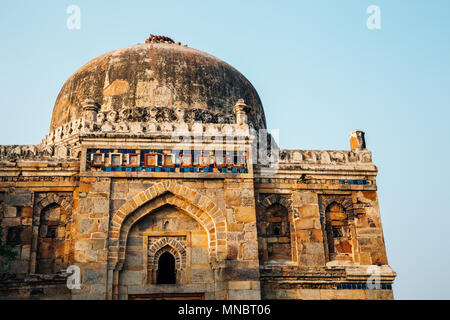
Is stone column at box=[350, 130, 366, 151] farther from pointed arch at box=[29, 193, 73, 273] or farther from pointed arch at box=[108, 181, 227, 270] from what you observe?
pointed arch at box=[29, 193, 73, 273]

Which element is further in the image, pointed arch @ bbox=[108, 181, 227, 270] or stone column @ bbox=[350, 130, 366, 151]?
stone column @ bbox=[350, 130, 366, 151]

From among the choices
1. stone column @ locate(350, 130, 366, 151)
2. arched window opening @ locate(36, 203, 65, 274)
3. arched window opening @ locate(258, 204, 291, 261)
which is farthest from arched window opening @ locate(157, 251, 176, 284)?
stone column @ locate(350, 130, 366, 151)

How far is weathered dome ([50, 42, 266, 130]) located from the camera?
506 inches

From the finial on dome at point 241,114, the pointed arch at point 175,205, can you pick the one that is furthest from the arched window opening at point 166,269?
the finial on dome at point 241,114

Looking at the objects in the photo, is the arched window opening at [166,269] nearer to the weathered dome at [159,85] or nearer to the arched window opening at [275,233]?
the arched window opening at [275,233]

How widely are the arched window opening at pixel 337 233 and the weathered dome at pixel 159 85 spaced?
3.24 metres

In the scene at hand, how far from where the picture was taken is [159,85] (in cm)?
1303

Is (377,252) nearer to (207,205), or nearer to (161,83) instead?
(207,205)

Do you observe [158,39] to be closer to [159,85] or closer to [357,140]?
[159,85]

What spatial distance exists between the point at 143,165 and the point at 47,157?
204 cm

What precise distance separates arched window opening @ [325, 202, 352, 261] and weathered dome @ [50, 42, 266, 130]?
10.6 ft

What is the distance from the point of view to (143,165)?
10820 mm

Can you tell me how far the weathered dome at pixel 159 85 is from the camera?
12852mm

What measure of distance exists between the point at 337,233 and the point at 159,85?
529 centimetres
